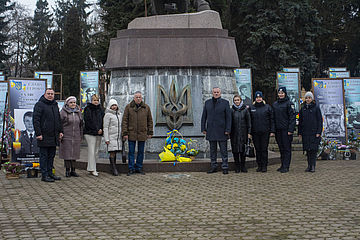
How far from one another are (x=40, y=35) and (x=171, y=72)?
43.9 meters

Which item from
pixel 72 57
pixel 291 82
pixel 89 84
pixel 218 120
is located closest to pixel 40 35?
pixel 72 57

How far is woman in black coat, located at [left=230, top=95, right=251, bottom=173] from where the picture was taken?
9477 mm

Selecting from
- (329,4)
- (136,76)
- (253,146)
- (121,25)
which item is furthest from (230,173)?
(329,4)

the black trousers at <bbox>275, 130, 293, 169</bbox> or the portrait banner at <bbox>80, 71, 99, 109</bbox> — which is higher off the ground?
the portrait banner at <bbox>80, 71, 99, 109</bbox>

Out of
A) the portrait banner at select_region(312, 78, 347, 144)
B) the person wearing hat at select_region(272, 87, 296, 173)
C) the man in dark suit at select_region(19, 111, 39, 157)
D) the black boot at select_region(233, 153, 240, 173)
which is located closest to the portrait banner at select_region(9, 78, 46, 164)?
the man in dark suit at select_region(19, 111, 39, 157)

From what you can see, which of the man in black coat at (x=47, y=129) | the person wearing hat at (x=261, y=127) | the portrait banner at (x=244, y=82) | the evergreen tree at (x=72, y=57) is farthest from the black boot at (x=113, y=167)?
the evergreen tree at (x=72, y=57)

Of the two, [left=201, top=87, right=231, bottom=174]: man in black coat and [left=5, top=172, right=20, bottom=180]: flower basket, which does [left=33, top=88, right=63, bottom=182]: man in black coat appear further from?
[left=201, top=87, right=231, bottom=174]: man in black coat

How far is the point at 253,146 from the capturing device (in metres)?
10.1

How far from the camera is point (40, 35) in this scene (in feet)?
168

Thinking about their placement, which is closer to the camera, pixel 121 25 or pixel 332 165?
pixel 332 165

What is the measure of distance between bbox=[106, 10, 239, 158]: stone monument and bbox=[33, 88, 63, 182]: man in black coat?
2155 millimetres

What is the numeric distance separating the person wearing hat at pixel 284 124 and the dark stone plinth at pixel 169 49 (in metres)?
1.84

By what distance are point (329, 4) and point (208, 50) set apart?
25220 mm

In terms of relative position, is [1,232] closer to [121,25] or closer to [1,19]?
[121,25]
